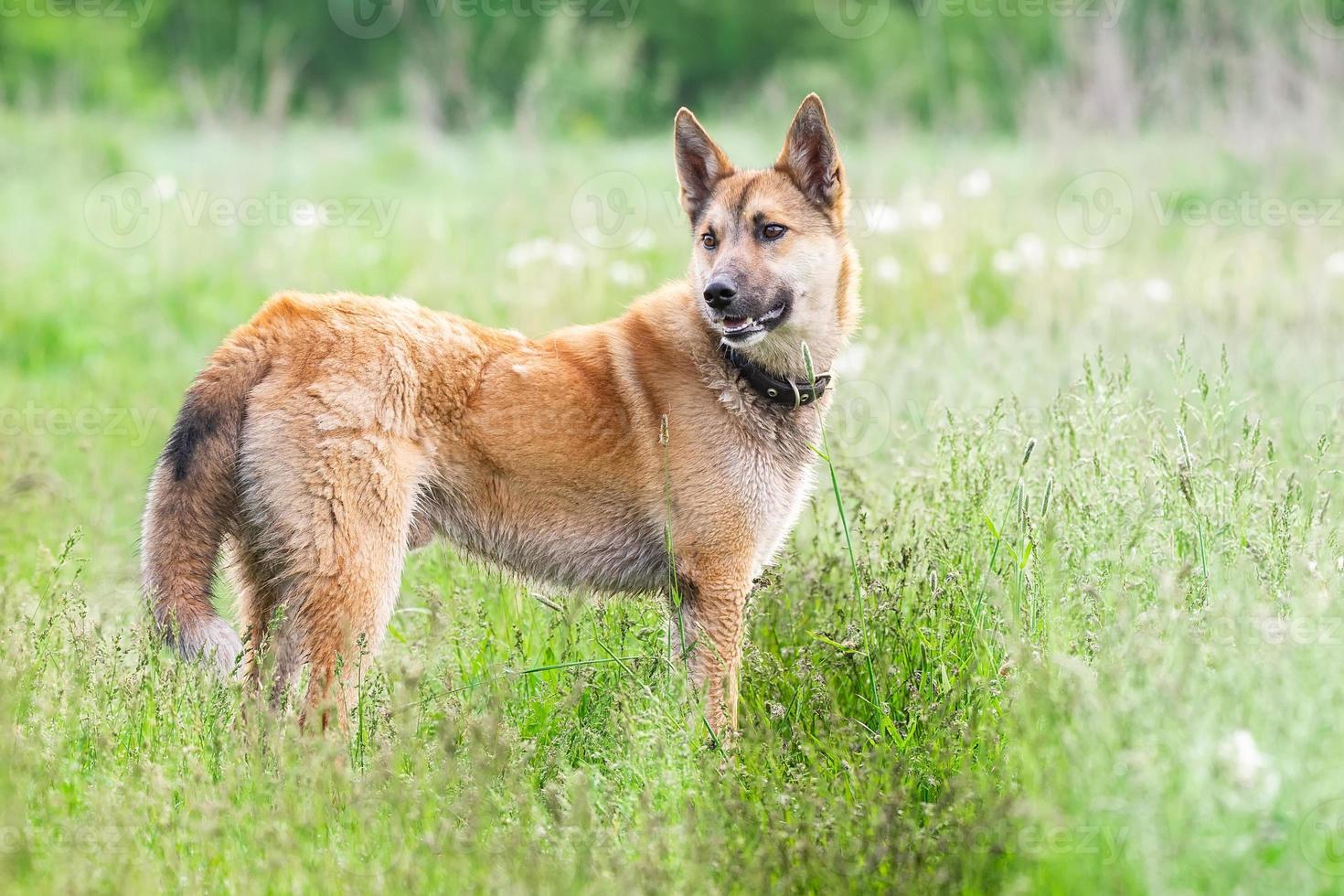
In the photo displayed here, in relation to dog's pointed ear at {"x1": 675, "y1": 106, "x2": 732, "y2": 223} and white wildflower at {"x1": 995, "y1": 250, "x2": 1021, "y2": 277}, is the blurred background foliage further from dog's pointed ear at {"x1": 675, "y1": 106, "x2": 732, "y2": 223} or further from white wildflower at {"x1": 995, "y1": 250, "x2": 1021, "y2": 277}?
dog's pointed ear at {"x1": 675, "y1": 106, "x2": 732, "y2": 223}

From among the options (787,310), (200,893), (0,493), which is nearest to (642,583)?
(787,310)

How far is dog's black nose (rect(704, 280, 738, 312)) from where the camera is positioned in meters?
3.98

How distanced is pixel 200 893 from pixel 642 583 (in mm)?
1821

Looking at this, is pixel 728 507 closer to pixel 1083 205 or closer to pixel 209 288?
pixel 209 288

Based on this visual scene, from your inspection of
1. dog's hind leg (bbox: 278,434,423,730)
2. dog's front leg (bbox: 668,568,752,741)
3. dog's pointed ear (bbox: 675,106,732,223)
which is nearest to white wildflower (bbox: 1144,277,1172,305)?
dog's pointed ear (bbox: 675,106,732,223)

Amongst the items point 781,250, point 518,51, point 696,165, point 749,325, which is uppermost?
point 518,51

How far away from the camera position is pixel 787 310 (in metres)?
4.14

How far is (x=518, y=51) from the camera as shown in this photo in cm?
2925

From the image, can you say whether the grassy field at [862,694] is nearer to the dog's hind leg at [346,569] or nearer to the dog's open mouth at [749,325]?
the dog's hind leg at [346,569]

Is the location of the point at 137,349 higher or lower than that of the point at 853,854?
lower

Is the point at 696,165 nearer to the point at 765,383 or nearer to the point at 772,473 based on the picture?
the point at 765,383

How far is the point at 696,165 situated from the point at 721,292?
743 millimetres

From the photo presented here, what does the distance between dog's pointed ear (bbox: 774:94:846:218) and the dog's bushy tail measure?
6.18ft

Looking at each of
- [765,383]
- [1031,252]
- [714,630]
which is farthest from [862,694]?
[1031,252]
